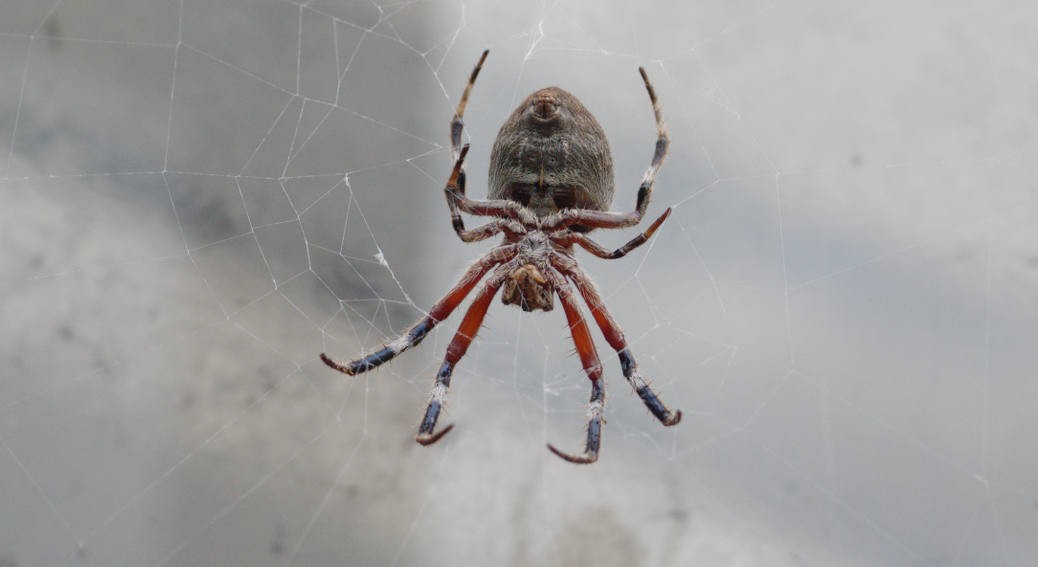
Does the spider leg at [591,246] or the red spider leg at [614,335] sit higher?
the spider leg at [591,246]

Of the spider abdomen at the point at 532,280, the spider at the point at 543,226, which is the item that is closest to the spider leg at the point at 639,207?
the spider at the point at 543,226

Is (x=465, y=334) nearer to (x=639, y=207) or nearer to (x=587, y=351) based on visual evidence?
(x=587, y=351)

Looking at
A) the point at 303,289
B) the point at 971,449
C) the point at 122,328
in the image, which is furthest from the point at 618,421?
the point at 122,328

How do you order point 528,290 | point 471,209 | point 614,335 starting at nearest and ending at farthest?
point 471,209
point 528,290
point 614,335

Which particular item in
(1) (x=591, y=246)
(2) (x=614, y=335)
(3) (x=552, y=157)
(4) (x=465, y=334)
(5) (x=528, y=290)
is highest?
(3) (x=552, y=157)

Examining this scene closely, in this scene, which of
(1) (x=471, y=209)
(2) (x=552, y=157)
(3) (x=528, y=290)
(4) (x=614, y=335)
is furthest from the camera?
(4) (x=614, y=335)

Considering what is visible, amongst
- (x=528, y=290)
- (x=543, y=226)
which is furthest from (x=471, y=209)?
(x=528, y=290)

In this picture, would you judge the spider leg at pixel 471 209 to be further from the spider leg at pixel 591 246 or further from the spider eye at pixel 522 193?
the spider leg at pixel 591 246
